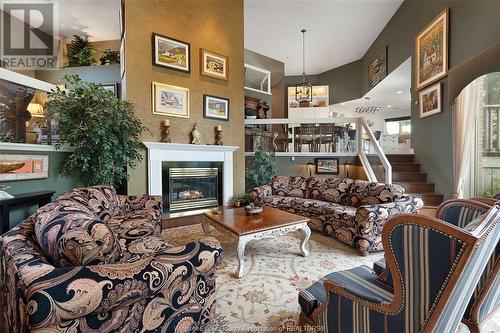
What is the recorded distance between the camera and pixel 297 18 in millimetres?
6141

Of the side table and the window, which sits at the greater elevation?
the window

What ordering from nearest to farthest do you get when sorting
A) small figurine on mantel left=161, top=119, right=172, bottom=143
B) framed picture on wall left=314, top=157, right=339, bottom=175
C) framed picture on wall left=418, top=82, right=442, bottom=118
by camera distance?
small figurine on mantel left=161, top=119, right=172, bottom=143 → framed picture on wall left=418, top=82, right=442, bottom=118 → framed picture on wall left=314, top=157, right=339, bottom=175

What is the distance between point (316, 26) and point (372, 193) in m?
5.27

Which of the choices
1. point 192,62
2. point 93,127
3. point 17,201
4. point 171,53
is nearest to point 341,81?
point 192,62

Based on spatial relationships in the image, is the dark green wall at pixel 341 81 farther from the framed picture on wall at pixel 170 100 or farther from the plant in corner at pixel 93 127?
the plant in corner at pixel 93 127

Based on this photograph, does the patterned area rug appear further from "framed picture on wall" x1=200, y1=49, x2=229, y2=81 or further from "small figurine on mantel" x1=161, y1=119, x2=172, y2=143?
"framed picture on wall" x1=200, y1=49, x2=229, y2=81

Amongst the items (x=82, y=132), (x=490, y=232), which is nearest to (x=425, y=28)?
(x=490, y=232)

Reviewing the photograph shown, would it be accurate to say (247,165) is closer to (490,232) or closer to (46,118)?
(46,118)

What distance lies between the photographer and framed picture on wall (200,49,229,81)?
4640 mm

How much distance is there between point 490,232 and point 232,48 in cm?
527

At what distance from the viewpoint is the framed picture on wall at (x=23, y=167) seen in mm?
2682

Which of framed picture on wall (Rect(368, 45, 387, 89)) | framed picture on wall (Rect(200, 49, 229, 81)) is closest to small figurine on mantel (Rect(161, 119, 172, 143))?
framed picture on wall (Rect(200, 49, 229, 81))

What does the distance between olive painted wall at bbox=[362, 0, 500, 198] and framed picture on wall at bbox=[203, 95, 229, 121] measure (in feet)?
13.7

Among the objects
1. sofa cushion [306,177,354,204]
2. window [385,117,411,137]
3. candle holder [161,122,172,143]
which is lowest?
sofa cushion [306,177,354,204]
